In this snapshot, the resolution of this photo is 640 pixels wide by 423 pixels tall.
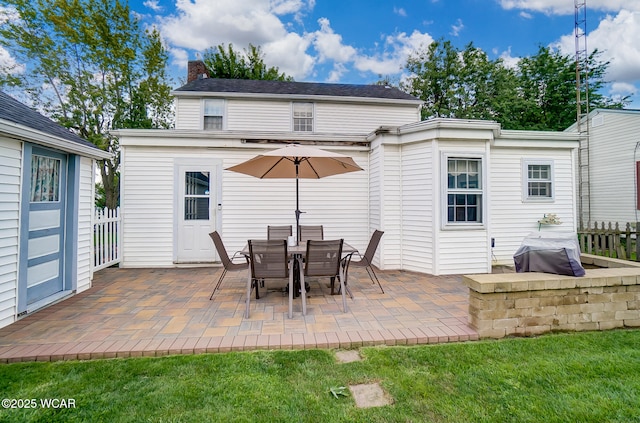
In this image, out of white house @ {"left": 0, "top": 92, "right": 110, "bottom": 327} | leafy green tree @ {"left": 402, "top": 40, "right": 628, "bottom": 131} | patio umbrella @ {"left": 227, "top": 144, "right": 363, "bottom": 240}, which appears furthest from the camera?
leafy green tree @ {"left": 402, "top": 40, "right": 628, "bottom": 131}

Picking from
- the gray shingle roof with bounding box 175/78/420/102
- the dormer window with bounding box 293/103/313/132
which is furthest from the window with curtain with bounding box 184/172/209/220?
the gray shingle roof with bounding box 175/78/420/102

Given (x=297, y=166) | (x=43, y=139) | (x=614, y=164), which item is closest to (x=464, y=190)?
(x=297, y=166)

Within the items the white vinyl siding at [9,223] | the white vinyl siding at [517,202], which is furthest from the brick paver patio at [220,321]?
the white vinyl siding at [517,202]

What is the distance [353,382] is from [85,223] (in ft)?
16.4

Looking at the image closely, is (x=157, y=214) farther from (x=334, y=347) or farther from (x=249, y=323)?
(x=334, y=347)

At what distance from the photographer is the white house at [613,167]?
10.0 meters

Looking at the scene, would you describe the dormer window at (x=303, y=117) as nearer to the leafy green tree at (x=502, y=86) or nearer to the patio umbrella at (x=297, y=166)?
the patio umbrella at (x=297, y=166)

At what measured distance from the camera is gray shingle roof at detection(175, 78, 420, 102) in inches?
434

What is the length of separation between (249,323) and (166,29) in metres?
20.1

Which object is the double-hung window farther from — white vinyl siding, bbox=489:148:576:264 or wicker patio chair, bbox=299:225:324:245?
wicker patio chair, bbox=299:225:324:245

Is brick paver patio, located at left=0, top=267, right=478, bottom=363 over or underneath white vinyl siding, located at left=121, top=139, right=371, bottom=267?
underneath

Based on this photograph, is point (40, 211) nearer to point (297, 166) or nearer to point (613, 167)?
point (297, 166)

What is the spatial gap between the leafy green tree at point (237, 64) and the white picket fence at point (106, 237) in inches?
675

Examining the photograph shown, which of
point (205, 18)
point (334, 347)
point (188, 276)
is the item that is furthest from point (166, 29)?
point (334, 347)
